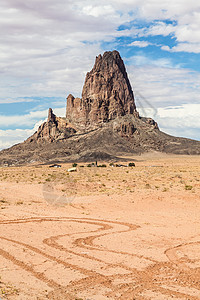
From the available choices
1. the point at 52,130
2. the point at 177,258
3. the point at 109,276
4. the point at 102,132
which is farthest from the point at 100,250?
the point at 52,130

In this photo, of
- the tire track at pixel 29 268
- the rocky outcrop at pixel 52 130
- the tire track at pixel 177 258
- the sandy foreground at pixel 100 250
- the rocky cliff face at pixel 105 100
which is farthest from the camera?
the rocky cliff face at pixel 105 100

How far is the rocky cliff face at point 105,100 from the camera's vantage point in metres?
186

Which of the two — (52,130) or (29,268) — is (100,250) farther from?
(52,130)

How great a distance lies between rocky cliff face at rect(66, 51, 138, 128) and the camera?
611 ft

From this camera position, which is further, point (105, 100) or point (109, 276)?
point (105, 100)

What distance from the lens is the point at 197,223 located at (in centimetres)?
1723

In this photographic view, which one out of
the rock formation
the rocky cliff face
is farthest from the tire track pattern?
the rocky cliff face

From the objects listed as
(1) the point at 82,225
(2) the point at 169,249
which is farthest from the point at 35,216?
(2) the point at 169,249

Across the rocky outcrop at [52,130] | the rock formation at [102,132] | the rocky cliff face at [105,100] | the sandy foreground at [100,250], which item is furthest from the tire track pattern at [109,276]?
the rocky cliff face at [105,100]

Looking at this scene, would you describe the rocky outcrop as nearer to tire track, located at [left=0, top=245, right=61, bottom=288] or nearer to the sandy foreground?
the sandy foreground

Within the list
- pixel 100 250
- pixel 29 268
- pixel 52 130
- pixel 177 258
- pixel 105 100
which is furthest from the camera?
pixel 105 100

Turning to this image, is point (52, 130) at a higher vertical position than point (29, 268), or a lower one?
higher

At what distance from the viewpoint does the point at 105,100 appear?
19038 centimetres

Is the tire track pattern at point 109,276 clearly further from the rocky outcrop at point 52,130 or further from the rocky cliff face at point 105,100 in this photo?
the rocky cliff face at point 105,100
